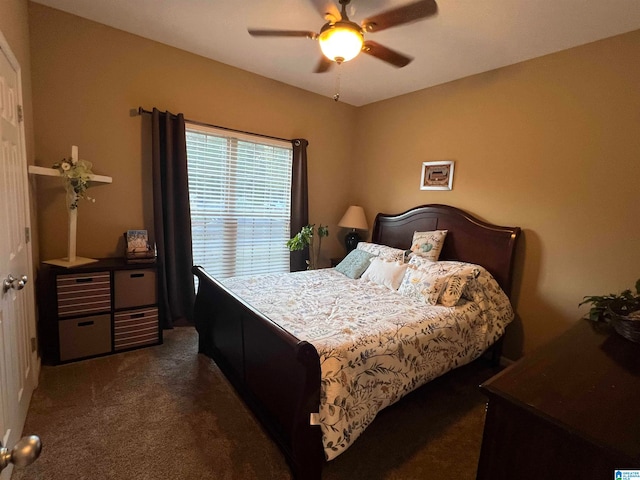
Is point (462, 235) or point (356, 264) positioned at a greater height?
point (462, 235)

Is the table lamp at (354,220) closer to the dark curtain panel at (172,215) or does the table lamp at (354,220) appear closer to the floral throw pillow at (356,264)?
the floral throw pillow at (356,264)

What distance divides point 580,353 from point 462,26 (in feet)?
7.57

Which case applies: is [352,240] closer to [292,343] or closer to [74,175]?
[292,343]

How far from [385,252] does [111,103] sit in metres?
2.95

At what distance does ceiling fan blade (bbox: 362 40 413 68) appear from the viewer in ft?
6.86

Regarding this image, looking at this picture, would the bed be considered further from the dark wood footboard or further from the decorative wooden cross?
the decorative wooden cross

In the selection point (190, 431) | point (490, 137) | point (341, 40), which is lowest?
point (190, 431)

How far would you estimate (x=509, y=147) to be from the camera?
2939 mm

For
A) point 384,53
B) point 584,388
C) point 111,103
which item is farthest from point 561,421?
point 111,103

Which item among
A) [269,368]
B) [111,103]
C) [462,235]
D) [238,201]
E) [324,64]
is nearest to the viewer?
[269,368]

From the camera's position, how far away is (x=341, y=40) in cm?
191

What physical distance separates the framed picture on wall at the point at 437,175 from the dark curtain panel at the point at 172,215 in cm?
253

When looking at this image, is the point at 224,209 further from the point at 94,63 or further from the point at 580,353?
the point at 580,353

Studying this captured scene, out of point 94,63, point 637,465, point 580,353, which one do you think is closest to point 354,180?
point 94,63
